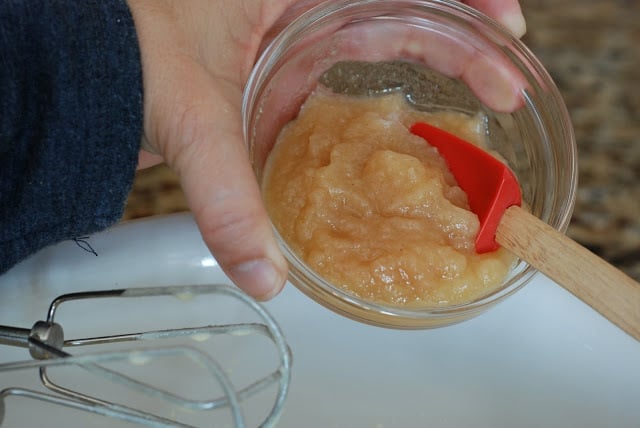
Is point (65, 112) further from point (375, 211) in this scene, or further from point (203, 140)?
point (375, 211)

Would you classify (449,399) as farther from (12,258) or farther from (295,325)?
(12,258)

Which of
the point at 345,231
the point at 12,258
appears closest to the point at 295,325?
the point at 345,231

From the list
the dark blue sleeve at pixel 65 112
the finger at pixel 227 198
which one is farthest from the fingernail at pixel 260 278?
the dark blue sleeve at pixel 65 112

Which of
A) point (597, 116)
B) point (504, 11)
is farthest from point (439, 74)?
point (597, 116)

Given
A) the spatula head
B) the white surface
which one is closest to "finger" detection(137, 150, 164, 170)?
the white surface

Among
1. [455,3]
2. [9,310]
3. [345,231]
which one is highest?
[455,3]
